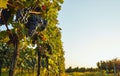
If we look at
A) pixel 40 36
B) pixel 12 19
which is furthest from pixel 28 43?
pixel 12 19

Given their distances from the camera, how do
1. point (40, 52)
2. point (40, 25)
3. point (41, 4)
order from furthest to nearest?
point (40, 52)
point (41, 4)
point (40, 25)

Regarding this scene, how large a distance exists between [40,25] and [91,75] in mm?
89657

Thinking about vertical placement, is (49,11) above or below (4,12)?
above

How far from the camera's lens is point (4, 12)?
10.8m

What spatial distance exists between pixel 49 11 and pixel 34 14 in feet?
8.37

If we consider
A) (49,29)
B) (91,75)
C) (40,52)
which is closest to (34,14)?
(49,29)

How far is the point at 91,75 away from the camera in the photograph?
99.5 m

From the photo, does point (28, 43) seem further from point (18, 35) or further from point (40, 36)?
point (18, 35)

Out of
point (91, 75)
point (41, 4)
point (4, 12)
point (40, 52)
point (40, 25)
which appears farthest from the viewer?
point (91, 75)

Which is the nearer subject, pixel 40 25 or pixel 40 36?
pixel 40 25

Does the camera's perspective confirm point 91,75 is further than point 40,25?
Yes

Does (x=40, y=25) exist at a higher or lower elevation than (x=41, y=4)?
lower

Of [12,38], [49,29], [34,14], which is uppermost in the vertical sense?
[49,29]

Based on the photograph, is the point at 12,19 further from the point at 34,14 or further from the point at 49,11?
the point at 49,11
